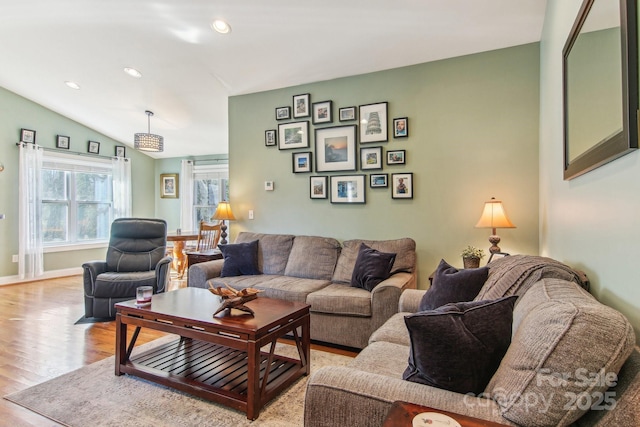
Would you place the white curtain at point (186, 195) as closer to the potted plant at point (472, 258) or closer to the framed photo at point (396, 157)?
the framed photo at point (396, 157)

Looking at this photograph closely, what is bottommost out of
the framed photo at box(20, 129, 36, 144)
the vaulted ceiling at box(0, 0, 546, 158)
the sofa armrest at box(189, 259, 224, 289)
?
the sofa armrest at box(189, 259, 224, 289)

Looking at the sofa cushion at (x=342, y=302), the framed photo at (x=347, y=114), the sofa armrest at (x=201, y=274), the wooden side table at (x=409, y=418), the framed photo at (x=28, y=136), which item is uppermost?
the framed photo at (x=28, y=136)

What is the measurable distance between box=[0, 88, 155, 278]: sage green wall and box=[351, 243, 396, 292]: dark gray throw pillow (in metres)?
5.35

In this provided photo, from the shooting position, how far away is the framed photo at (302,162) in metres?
4.04

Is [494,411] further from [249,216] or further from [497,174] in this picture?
[249,216]

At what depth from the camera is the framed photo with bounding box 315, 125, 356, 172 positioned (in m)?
3.79

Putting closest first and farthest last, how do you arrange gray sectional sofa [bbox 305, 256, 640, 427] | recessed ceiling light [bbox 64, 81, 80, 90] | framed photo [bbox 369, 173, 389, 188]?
gray sectional sofa [bbox 305, 256, 640, 427], framed photo [bbox 369, 173, 389, 188], recessed ceiling light [bbox 64, 81, 80, 90]

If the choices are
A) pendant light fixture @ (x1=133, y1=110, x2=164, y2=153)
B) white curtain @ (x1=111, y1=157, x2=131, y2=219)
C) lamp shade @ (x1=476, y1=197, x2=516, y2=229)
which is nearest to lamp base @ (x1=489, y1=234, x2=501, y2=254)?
lamp shade @ (x1=476, y1=197, x2=516, y2=229)

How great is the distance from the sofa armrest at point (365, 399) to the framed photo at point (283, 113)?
339cm

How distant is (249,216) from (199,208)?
3.08 m

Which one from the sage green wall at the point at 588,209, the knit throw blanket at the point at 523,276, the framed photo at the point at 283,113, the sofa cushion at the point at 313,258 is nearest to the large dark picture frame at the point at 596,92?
the sage green wall at the point at 588,209

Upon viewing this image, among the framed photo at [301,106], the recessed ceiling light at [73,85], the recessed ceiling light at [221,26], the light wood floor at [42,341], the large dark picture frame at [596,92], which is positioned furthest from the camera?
the recessed ceiling light at [73,85]

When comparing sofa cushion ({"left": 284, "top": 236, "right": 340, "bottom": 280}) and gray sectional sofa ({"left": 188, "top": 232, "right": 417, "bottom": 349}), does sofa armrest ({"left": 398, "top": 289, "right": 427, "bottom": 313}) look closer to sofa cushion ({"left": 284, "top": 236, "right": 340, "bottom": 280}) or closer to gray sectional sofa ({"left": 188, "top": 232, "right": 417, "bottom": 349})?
gray sectional sofa ({"left": 188, "top": 232, "right": 417, "bottom": 349})

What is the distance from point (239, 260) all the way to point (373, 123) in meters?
1.98
